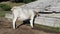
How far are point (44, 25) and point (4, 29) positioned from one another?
1728 mm

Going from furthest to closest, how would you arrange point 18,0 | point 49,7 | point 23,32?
1. point 18,0
2. point 49,7
3. point 23,32

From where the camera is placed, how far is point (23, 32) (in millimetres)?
7535

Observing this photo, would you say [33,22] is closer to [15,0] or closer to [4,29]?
[4,29]

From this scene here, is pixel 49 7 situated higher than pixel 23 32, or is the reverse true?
pixel 49 7

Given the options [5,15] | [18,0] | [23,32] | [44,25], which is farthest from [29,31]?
[18,0]

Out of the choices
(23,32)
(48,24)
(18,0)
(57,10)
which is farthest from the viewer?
(18,0)

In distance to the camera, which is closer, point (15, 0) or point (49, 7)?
point (49, 7)

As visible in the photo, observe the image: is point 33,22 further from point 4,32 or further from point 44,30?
point 4,32

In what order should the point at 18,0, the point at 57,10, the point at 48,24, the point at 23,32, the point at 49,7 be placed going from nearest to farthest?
the point at 23,32
the point at 48,24
the point at 57,10
the point at 49,7
the point at 18,0

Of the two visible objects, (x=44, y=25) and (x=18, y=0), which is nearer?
(x=44, y=25)

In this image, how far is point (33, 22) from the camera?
821 centimetres

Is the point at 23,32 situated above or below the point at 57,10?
below

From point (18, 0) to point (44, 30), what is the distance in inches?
261

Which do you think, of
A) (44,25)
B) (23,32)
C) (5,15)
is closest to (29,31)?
(23,32)
